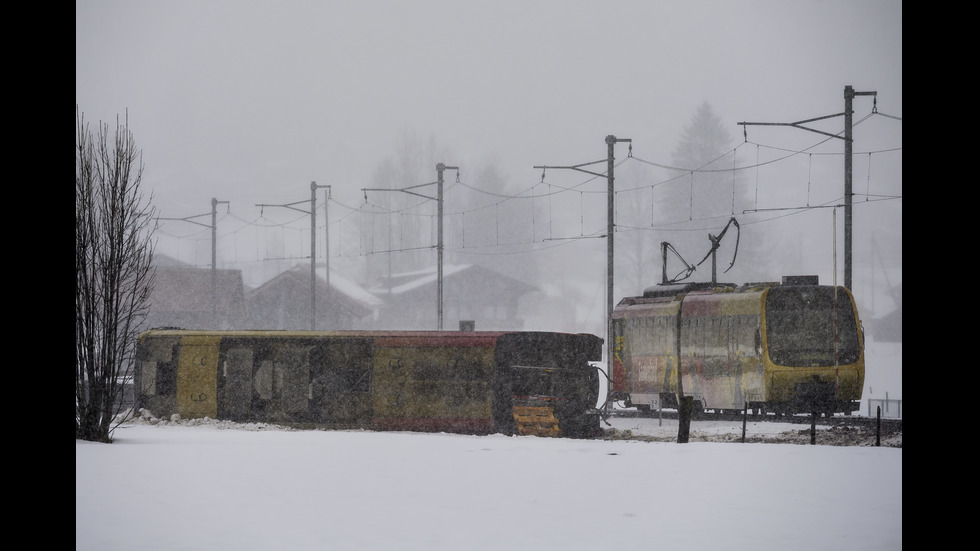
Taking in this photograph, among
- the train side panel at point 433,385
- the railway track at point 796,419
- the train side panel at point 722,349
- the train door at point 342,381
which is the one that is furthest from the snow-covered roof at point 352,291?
the train side panel at point 433,385

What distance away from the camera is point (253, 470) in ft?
51.4

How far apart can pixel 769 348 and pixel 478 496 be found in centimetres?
1334

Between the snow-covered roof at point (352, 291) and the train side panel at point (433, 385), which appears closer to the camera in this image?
the train side panel at point (433, 385)

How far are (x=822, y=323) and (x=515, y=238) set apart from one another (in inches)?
3827

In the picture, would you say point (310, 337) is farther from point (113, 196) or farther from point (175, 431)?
point (113, 196)

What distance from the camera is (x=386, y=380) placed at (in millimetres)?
25953

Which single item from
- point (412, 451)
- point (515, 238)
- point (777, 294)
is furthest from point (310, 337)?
point (515, 238)

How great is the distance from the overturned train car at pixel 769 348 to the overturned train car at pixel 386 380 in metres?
3.23

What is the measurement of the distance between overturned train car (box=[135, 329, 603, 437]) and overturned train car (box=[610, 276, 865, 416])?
3228mm

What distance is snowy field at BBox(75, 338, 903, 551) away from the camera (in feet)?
36.4

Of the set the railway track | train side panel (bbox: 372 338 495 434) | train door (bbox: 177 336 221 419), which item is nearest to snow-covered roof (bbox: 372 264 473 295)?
the railway track

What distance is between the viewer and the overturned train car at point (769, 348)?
2527cm

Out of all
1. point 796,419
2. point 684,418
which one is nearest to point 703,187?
point 796,419

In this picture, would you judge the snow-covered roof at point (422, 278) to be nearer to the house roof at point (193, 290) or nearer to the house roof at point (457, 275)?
the house roof at point (457, 275)
